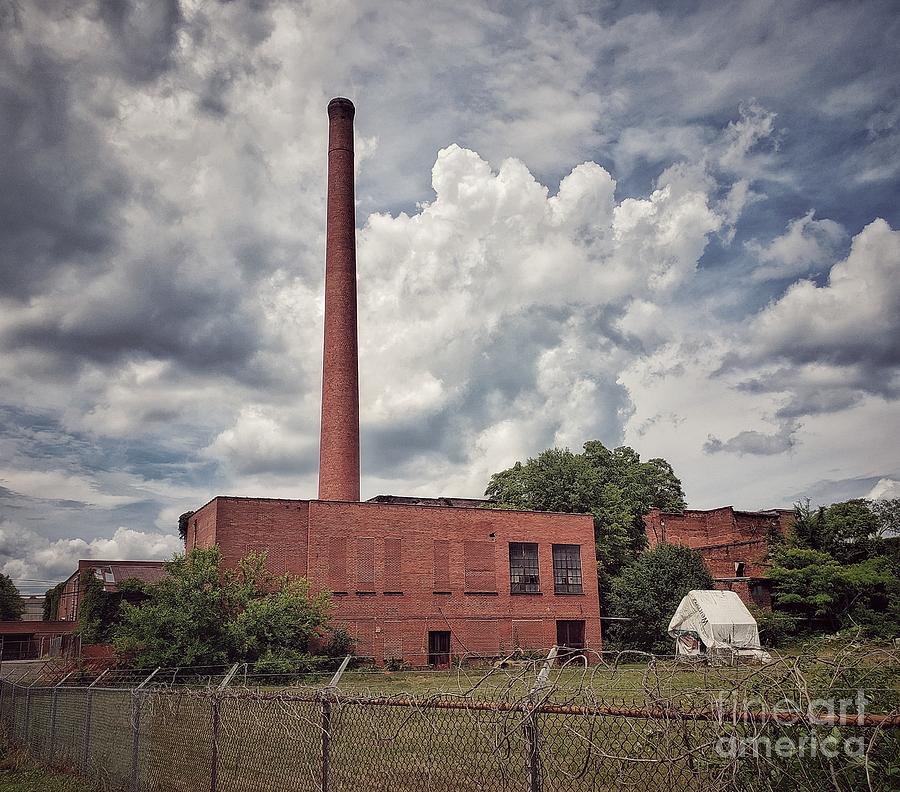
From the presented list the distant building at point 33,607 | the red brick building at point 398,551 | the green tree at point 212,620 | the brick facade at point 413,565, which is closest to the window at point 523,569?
the red brick building at point 398,551

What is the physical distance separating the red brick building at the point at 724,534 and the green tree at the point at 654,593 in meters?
6.50

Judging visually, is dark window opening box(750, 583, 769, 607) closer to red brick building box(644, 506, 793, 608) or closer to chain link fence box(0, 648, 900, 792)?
red brick building box(644, 506, 793, 608)

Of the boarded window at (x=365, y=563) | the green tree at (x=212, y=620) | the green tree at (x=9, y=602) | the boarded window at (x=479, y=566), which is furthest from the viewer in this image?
the green tree at (x=9, y=602)

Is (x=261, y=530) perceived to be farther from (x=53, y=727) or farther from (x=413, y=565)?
(x=53, y=727)

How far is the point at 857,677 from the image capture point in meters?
5.76

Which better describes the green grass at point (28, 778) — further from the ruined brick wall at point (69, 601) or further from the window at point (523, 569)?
the ruined brick wall at point (69, 601)

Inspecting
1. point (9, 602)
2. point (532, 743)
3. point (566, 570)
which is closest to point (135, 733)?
point (532, 743)

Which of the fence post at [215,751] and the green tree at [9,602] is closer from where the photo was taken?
the fence post at [215,751]

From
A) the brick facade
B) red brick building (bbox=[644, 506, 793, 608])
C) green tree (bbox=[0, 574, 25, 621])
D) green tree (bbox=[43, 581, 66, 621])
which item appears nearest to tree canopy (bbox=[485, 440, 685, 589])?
red brick building (bbox=[644, 506, 793, 608])

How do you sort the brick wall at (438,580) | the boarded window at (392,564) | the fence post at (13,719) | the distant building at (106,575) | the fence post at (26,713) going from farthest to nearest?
the distant building at (106,575), the boarded window at (392,564), the brick wall at (438,580), the fence post at (13,719), the fence post at (26,713)

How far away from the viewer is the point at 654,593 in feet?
137

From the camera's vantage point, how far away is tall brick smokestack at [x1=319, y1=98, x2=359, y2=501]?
41.0 metres

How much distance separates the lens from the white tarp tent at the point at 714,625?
34.3 metres

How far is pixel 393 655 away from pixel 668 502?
30521 mm
